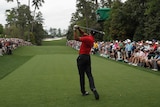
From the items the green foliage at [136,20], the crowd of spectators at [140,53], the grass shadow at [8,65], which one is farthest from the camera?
the green foliage at [136,20]

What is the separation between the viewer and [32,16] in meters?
100

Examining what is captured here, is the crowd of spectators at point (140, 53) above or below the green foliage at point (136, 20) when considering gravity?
below

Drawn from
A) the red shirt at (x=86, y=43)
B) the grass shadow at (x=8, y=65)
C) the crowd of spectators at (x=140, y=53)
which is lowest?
the grass shadow at (x=8, y=65)

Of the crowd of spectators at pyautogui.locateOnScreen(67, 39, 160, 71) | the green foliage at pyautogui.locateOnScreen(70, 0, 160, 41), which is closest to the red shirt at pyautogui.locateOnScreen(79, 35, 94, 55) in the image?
the crowd of spectators at pyautogui.locateOnScreen(67, 39, 160, 71)

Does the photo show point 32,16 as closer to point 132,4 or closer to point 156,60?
point 132,4

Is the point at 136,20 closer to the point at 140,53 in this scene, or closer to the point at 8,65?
the point at 140,53

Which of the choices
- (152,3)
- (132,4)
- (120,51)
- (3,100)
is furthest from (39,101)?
(132,4)

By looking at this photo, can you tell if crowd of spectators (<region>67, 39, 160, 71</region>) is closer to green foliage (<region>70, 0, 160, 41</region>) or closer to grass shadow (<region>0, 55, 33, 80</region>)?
grass shadow (<region>0, 55, 33, 80</region>)

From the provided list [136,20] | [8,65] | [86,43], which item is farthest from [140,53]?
[136,20]

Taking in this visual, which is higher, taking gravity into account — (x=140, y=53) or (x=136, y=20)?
(x=136, y=20)

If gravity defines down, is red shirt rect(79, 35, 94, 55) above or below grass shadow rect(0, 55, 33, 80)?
above

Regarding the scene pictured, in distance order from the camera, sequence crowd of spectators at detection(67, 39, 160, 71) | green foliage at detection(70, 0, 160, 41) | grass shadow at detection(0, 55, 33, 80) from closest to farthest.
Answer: grass shadow at detection(0, 55, 33, 80) < crowd of spectators at detection(67, 39, 160, 71) < green foliage at detection(70, 0, 160, 41)

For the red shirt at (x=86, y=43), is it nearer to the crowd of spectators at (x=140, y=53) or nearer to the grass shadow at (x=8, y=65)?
the grass shadow at (x=8, y=65)

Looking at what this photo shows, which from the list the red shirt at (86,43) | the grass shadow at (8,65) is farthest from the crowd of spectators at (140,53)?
the red shirt at (86,43)
